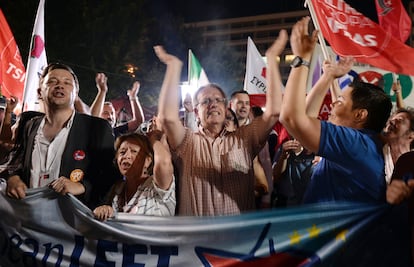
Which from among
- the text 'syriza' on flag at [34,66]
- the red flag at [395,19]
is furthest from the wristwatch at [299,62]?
the text 'syriza' on flag at [34,66]

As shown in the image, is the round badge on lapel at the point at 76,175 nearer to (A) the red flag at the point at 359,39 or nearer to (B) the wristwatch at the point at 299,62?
(B) the wristwatch at the point at 299,62

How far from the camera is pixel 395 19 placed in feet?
16.6

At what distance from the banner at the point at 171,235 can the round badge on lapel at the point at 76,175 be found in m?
0.19

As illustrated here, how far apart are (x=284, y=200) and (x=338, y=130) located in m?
2.03

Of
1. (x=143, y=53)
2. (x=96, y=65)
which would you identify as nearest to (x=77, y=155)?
(x=96, y=65)

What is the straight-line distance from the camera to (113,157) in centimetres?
345

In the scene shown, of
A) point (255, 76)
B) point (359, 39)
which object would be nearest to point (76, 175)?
point (359, 39)

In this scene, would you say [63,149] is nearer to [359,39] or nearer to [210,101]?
[210,101]

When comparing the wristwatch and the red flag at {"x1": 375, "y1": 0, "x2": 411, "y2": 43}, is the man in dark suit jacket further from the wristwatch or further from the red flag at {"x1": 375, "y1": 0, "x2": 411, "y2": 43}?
the red flag at {"x1": 375, "y1": 0, "x2": 411, "y2": 43}

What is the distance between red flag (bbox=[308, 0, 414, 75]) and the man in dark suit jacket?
258 cm

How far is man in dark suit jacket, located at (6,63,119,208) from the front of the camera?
3.22m

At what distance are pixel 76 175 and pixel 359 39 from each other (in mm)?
3143

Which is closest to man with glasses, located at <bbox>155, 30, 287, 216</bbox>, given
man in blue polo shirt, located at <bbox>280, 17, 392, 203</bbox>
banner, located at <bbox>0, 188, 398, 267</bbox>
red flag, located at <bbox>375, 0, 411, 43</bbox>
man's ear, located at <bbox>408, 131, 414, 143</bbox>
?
banner, located at <bbox>0, 188, 398, 267</bbox>

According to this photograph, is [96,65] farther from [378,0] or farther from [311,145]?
[311,145]
